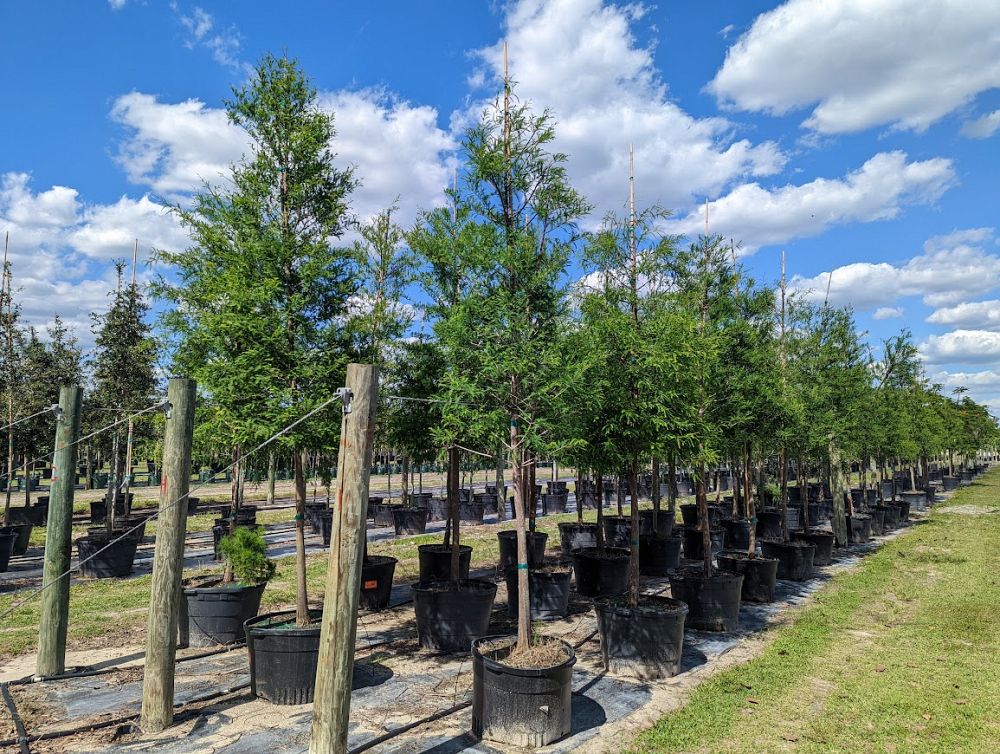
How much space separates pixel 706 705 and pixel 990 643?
4673 millimetres

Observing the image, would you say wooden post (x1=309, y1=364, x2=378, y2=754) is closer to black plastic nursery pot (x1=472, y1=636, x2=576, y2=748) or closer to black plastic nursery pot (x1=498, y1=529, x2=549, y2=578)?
black plastic nursery pot (x1=472, y1=636, x2=576, y2=748)

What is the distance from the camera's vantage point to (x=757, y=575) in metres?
10.1

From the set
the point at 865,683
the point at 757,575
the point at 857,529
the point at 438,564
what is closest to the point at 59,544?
the point at 438,564

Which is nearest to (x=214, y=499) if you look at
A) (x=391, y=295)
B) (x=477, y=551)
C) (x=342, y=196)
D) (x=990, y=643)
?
(x=477, y=551)

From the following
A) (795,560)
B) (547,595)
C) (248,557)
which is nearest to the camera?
(248,557)

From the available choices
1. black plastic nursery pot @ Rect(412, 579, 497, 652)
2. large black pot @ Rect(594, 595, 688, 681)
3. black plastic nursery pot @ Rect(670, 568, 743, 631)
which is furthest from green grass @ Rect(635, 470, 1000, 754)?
black plastic nursery pot @ Rect(412, 579, 497, 652)

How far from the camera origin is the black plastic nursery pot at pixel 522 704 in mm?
4988

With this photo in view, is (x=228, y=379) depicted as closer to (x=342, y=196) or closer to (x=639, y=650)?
(x=342, y=196)

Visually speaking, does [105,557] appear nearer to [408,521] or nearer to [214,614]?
[214,614]

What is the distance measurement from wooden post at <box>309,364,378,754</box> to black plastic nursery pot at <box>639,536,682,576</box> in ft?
29.6

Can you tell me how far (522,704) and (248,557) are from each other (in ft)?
14.2

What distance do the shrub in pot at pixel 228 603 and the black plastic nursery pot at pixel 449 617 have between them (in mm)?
2125

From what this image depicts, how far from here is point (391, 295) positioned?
9766mm

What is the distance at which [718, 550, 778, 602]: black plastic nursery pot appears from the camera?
10031mm
